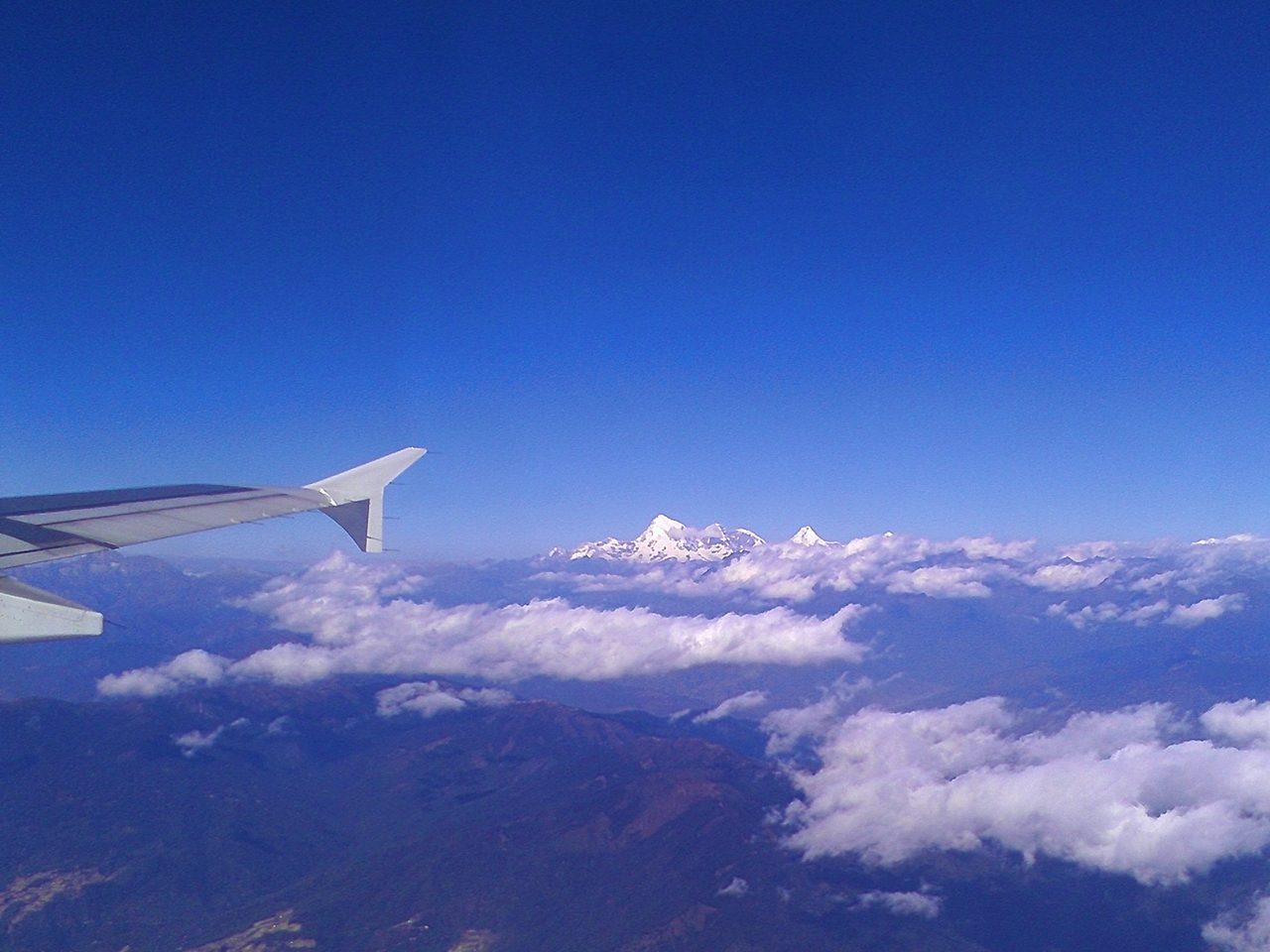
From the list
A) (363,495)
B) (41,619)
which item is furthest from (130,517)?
(41,619)

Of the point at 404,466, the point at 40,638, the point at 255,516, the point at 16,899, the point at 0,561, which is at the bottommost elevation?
the point at 16,899

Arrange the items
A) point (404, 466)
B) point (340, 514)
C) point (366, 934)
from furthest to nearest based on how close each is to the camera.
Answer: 1. point (366, 934)
2. point (404, 466)
3. point (340, 514)

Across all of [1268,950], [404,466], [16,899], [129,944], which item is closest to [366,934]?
[129,944]

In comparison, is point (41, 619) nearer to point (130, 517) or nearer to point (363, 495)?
point (130, 517)

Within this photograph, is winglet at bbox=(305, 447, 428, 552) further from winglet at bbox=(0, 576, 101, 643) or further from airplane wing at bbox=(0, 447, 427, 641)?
winglet at bbox=(0, 576, 101, 643)

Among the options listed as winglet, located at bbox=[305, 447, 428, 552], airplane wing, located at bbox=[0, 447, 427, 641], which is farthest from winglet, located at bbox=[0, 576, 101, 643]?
winglet, located at bbox=[305, 447, 428, 552]

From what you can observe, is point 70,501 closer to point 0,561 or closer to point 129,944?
point 0,561

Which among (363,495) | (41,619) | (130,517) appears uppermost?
(363,495)
